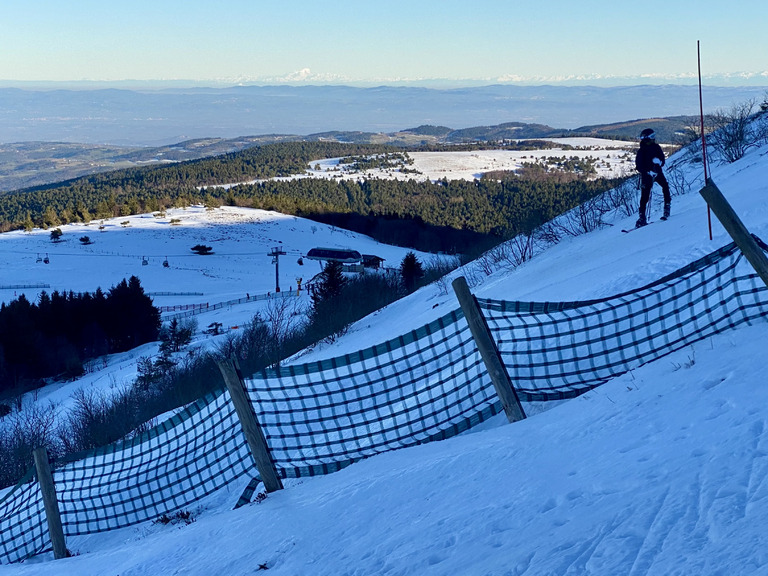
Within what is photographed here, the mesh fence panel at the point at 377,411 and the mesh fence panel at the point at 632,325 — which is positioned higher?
the mesh fence panel at the point at 632,325

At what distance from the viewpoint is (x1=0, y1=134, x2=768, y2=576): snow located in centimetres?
331

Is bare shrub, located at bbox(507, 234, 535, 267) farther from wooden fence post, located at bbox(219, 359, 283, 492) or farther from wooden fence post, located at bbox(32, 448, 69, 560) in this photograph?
wooden fence post, located at bbox(32, 448, 69, 560)

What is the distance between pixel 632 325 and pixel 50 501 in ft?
17.9

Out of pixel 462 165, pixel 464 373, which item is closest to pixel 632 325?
pixel 464 373

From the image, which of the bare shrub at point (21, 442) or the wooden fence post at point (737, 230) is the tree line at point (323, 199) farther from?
the wooden fence post at point (737, 230)

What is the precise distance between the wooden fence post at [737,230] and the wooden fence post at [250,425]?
3.71 m

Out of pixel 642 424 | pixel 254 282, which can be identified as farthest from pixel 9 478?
pixel 254 282

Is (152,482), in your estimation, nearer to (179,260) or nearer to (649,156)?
(649,156)

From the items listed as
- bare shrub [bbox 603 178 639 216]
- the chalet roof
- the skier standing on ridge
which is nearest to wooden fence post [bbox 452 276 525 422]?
the skier standing on ridge

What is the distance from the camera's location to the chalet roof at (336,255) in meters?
70.3

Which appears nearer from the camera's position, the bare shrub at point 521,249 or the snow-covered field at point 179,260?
the bare shrub at point 521,249

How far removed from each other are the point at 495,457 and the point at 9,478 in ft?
69.4

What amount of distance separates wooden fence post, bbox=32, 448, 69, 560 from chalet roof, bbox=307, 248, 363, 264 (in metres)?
61.1

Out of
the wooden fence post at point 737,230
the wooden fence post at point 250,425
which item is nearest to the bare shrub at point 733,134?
the wooden fence post at point 737,230
